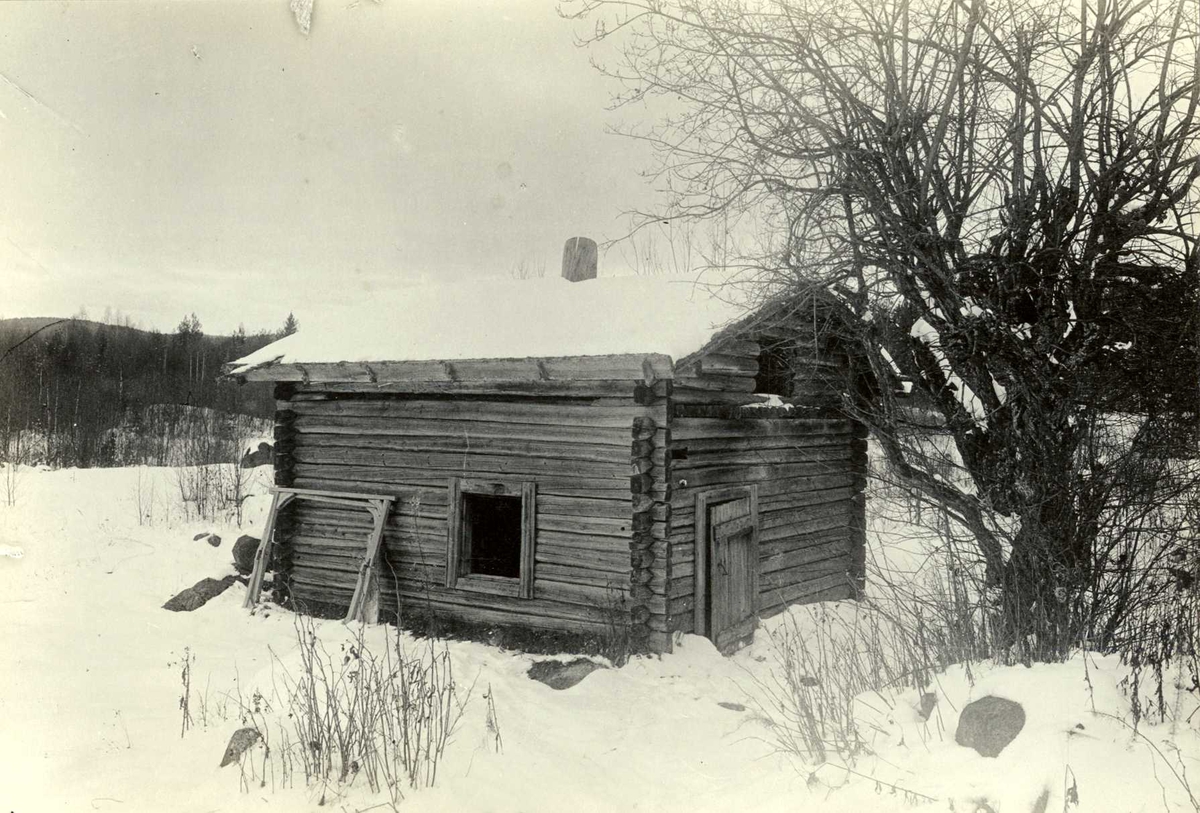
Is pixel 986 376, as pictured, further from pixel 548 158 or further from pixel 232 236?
pixel 232 236

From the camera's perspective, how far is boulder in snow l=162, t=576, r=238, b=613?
10.9 m

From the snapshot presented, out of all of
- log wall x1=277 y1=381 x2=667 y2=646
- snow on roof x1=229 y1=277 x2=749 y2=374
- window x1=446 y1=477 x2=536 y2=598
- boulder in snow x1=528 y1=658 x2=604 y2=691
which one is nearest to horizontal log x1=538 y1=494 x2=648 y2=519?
log wall x1=277 y1=381 x2=667 y2=646

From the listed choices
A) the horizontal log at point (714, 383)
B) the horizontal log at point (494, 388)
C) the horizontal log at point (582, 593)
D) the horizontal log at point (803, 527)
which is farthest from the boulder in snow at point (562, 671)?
the horizontal log at point (803, 527)

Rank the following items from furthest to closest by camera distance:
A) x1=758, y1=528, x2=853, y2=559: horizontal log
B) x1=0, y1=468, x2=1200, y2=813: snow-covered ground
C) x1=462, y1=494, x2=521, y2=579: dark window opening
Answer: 1. x1=462, y1=494, x2=521, y2=579: dark window opening
2. x1=758, y1=528, x2=853, y2=559: horizontal log
3. x1=0, y1=468, x2=1200, y2=813: snow-covered ground

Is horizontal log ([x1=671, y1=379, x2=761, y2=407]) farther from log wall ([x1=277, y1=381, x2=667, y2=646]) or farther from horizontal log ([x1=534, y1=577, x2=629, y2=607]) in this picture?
horizontal log ([x1=534, y1=577, x2=629, y2=607])

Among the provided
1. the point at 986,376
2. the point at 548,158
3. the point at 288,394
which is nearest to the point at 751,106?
the point at 986,376

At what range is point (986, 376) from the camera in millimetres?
5512

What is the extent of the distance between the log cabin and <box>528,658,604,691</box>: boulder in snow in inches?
20.1

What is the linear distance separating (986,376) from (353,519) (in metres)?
7.63

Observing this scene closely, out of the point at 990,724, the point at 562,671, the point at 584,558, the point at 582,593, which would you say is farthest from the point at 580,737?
the point at 990,724

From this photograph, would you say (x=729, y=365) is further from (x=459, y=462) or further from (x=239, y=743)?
(x=239, y=743)

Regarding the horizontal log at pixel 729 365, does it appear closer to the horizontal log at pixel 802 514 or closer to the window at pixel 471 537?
the horizontal log at pixel 802 514

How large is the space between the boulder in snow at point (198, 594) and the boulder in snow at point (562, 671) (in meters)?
5.88

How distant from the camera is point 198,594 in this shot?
36.7 ft
